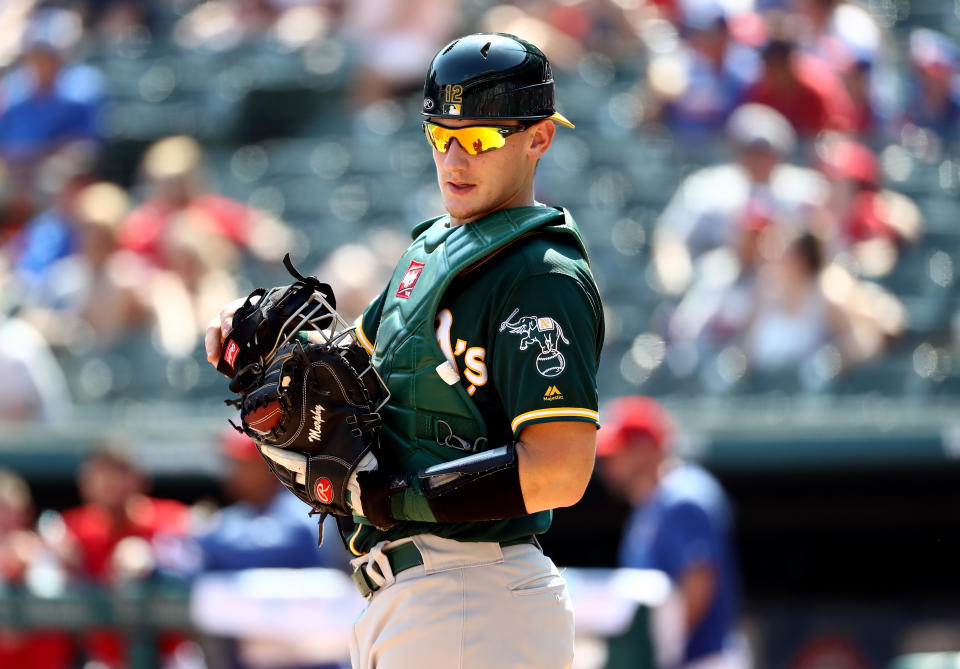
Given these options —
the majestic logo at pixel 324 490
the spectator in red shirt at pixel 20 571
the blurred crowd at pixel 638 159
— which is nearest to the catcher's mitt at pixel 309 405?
the majestic logo at pixel 324 490

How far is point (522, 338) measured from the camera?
2371 millimetres

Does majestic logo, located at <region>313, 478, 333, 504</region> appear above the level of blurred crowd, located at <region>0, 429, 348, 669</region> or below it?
above

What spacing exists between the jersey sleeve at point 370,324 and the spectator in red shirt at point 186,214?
5.12m

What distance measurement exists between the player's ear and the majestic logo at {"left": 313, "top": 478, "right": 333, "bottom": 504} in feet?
2.17

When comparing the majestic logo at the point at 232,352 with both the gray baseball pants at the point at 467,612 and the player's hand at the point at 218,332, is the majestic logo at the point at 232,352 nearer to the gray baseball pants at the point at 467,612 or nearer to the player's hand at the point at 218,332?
the player's hand at the point at 218,332

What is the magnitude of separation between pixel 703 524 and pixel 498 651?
331 centimetres

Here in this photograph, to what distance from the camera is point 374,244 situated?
7625 millimetres

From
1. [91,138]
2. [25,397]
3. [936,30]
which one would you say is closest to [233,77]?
[91,138]

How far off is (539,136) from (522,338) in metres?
0.41

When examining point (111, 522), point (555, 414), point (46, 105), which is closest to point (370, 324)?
point (555, 414)

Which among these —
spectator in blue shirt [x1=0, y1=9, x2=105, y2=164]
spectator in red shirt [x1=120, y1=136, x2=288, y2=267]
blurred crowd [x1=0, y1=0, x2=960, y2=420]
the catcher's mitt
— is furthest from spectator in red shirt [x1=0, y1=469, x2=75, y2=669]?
the catcher's mitt

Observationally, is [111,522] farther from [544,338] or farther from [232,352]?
[544,338]

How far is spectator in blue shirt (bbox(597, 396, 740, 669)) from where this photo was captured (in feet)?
18.4

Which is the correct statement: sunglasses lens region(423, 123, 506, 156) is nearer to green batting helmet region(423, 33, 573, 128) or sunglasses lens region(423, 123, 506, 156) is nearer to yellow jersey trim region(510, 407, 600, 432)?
green batting helmet region(423, 33, 573, 128)
